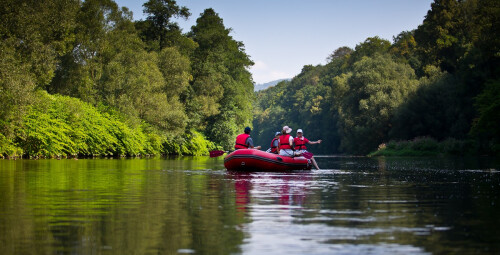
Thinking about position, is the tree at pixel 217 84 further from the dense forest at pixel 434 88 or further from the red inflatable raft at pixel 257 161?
the red inflatable raft at pixel 257 161

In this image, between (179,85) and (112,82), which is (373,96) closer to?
(179,85)

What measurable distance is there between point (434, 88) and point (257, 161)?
4390 centimetres

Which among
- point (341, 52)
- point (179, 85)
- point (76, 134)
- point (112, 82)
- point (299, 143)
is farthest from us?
point (341, 52)

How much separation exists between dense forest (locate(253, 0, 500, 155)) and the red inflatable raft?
1034 inches

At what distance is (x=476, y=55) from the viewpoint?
5275 centimetres

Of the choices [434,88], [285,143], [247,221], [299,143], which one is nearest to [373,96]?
[434,88]

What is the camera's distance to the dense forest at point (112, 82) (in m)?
36.9

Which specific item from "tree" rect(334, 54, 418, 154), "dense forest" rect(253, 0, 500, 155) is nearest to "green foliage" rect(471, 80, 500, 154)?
"dense forest" rect(253, 0, 500, 155)

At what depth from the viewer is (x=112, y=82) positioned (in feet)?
168

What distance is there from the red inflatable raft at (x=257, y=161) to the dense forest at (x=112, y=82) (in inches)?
562

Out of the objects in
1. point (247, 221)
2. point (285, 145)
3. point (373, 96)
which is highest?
point (373, 96)

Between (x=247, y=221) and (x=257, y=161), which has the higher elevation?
(x=257, y=161)

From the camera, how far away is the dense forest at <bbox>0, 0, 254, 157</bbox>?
3694 centimetres

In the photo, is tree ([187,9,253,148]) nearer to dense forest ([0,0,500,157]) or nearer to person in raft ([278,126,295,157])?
dense forest ([0,0,500,157])
